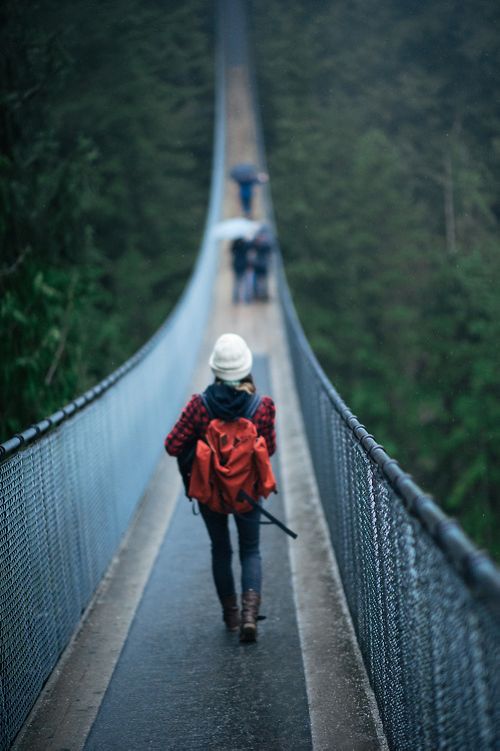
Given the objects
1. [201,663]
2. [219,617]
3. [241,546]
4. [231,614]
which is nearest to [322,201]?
[219,617]

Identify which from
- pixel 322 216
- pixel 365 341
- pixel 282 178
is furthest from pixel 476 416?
pixel 282 178

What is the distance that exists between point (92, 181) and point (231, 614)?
1013cm

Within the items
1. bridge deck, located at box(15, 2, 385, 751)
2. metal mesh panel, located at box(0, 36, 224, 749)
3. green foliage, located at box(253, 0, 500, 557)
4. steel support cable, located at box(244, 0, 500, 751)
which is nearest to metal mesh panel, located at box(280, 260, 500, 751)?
steel support cable, located at box(244, 0, 500, 751)

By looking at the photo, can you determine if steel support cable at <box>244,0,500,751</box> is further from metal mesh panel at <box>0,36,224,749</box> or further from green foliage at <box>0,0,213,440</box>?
green foliage at <box>0,0,213,440</box>

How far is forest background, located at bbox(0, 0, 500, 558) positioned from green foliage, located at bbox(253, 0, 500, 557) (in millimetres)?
96

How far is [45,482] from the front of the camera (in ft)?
15.3

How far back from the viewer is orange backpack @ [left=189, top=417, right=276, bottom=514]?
4.59 metres

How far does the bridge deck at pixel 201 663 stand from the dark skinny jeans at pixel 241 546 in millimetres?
298

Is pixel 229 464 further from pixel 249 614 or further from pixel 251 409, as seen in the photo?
pixel 249 614

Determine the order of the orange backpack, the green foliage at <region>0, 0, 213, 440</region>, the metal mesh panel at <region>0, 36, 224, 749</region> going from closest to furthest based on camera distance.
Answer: the metal mesh panel at <region>0, 36, 224, 749</region> → the orange backpack → the green foliage at <region>0, 0, 213, 440</region>

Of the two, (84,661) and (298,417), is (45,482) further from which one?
(298,417)

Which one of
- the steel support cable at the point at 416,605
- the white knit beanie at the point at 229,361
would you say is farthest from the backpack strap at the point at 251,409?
the steel support cable at the point at 416,605

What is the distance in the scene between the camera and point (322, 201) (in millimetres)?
46531

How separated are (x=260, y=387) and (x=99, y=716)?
8.94 metres
